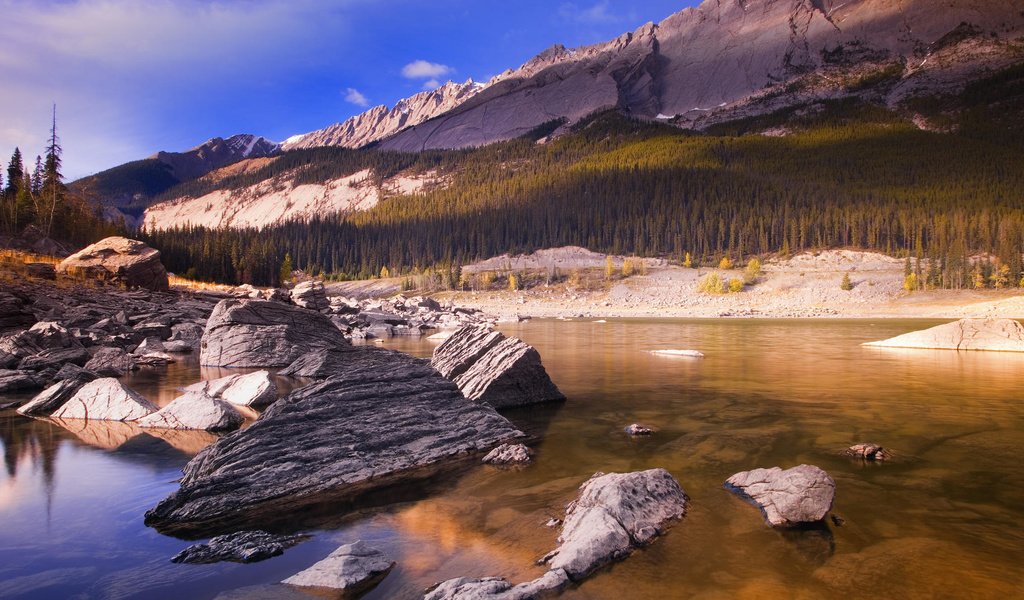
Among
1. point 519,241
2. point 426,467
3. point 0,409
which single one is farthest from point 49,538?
point 519,241

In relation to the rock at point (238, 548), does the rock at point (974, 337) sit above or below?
above

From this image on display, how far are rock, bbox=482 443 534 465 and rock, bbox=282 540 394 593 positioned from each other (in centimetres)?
390

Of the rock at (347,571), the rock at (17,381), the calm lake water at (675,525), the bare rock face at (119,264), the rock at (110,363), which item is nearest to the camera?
the rock at (347,571)

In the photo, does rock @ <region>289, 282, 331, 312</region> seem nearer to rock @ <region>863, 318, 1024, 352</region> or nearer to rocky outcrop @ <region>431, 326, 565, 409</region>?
rocky outcrop @ <region>431, 326, 565, 409</region>

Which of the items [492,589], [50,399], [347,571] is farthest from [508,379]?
[50,399]

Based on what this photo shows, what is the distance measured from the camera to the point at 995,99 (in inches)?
7249

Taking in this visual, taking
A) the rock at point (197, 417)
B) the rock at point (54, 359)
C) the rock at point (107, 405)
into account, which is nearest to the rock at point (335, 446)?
the rock at point (197, 417)

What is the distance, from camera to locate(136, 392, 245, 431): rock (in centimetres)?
1169

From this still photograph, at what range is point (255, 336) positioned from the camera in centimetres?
2130

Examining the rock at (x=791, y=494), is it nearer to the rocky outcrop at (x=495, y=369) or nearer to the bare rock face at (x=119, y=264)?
the rocky outcrop at (x=495, y=369)

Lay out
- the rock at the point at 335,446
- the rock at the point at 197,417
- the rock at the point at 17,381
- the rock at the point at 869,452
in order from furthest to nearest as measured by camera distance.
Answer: the rock at the point at 17,381, the rock at the point at 197,417, the rock at the point at 869,452, the rock at the point at 335,446

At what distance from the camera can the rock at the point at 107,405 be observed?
12570 millimetres

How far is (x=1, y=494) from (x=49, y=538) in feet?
8.63

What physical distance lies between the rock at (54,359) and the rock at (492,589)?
64.9 ft
